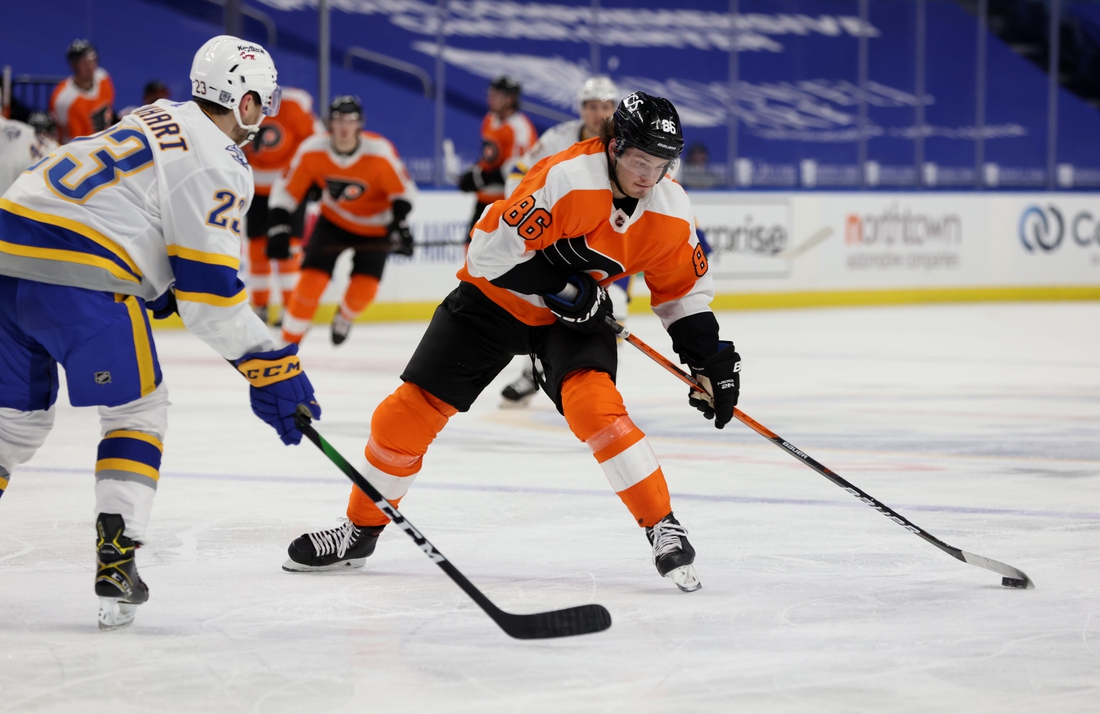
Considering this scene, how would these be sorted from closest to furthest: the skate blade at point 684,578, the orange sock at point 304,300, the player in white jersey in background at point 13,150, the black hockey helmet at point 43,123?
the skate blade at point 684,578, the player in white jersey in background at point 13,150, the orange sock at point 304,300, the black hockey helmet at point 43,123

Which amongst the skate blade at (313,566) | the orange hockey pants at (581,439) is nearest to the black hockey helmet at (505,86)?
the orange hockey pants at (581,439)

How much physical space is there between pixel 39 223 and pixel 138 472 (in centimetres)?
48

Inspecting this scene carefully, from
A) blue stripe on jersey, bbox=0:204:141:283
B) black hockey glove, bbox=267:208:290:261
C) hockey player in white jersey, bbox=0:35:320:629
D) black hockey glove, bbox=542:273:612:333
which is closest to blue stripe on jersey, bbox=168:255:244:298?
hockey player in white jersey, bbox=0:35:320:629

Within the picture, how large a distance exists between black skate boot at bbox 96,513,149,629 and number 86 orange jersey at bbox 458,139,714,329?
95 centimetres

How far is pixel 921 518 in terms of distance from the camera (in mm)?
3713

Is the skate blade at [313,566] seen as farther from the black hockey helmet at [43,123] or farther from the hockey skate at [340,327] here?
the black hockey helmet at [43,123]

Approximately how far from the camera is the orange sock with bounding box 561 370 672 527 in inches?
117

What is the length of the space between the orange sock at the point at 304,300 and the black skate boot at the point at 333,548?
170 inches

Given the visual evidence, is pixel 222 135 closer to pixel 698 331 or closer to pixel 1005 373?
pixel 698 331

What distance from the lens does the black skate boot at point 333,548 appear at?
310 cm

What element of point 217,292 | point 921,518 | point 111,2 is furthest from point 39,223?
point 111,2

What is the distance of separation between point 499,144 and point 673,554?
696 centimetres

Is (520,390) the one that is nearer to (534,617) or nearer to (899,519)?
(899,519)

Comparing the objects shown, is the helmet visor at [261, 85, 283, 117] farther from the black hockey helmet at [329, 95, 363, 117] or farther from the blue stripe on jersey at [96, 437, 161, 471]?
the black hockey helmet at [329, 95, 363, 117]
